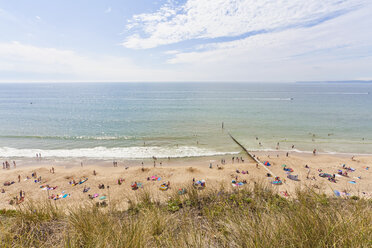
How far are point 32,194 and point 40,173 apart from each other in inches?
203

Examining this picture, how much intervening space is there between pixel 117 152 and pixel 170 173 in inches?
500

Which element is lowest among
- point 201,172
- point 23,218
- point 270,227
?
point 201,172

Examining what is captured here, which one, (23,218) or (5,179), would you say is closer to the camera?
(23,218)

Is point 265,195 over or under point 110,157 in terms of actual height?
over

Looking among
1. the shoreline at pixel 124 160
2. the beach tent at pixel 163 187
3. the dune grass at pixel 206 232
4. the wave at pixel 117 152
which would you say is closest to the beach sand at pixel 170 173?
the shoreline at pixel 124 160

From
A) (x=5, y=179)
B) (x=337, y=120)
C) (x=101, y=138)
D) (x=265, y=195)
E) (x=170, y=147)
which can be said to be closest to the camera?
(x=265, y=195)

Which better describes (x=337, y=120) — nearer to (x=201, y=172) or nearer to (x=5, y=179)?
(x=201, y=172)

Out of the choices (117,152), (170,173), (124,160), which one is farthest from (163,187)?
(117,152)

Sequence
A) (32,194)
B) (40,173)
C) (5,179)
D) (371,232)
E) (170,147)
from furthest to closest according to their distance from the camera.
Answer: (170,147), (40,173), (5,179), (32,194), (371,232)

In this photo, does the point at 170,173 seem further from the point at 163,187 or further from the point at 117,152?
the point at 117,152

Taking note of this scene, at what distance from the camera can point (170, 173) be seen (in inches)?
Result: 857

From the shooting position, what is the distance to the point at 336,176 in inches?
798

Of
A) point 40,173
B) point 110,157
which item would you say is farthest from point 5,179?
point 110,157

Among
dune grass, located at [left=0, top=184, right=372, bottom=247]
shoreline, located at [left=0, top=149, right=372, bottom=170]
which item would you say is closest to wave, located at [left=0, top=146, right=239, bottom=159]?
shoreline, located at [left=0, top=149, right=372, bottom=170]
